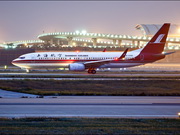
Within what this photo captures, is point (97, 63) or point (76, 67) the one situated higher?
point (97, 63)

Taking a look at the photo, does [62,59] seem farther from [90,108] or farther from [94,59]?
[90,108]

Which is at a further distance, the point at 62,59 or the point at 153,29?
the point at 153,29

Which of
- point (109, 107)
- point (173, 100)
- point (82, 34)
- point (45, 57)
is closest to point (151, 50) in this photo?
point (45, 57)

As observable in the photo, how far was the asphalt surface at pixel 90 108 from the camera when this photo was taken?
49.6 ft

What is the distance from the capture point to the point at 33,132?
11.2 m

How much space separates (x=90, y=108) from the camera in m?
16.7

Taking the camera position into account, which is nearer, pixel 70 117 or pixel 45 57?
pixel 70 117

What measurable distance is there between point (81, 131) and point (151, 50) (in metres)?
34.7

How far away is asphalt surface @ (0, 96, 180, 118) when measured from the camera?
15125 mm

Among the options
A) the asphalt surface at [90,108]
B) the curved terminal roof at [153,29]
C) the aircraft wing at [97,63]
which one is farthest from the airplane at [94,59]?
the curved terminal roof at [153,29]

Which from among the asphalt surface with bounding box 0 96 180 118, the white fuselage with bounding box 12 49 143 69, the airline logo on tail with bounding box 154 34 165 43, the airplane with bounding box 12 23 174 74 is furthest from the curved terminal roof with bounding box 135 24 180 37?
the asphalt surface with bounding box 0 96 180 118

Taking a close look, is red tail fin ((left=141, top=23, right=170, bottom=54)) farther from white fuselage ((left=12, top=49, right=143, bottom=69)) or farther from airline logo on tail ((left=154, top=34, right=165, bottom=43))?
white fuselage ((left=12, top=49, right=143, bottom=69))

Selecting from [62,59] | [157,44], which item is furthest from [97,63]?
[157,44]

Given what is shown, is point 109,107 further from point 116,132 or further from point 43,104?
point 116,132
